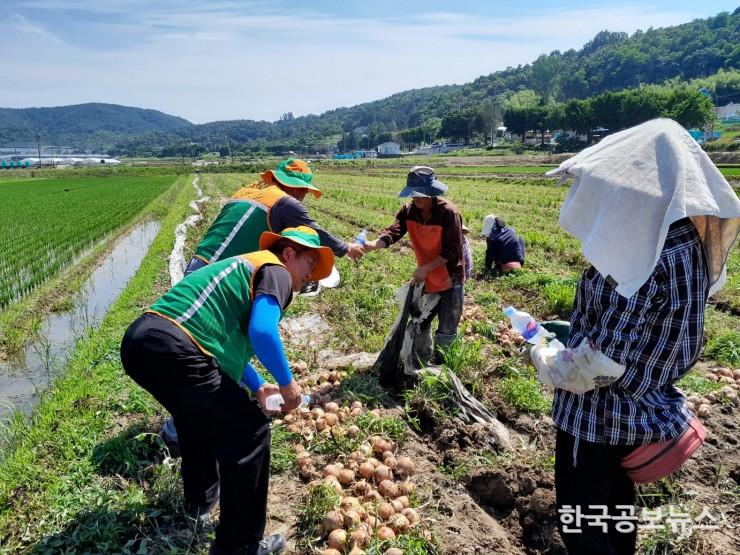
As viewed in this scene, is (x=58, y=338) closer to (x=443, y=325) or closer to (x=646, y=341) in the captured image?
(x=443, y=325)

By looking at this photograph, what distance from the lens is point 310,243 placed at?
219 cm

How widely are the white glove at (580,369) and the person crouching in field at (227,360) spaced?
3.18ft

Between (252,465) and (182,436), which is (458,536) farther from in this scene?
(182,436)

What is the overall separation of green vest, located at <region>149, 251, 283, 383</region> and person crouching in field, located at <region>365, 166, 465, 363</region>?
1.74 metres

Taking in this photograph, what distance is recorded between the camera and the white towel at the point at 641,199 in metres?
1.40

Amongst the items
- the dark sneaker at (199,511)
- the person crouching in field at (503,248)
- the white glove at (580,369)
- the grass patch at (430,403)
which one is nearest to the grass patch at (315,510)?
the dark sneaker at (199,511)

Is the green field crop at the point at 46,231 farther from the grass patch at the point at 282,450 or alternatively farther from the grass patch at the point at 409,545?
the grass patch at the point at 409,545

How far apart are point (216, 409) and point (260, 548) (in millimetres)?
719

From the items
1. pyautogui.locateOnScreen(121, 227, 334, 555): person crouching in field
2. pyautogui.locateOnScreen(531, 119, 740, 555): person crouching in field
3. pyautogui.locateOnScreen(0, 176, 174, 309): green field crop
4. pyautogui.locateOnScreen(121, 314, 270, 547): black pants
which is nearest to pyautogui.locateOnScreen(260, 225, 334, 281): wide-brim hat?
pyautogui.locateOnScreen(121, 227, 334, 555): person crouching in field

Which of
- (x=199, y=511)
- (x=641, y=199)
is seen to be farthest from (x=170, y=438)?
(x=641, y=199)

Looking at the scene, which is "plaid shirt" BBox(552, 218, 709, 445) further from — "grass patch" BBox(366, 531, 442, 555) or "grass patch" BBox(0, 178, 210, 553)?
"grass patch" BBox(0, 178, 210, 553)

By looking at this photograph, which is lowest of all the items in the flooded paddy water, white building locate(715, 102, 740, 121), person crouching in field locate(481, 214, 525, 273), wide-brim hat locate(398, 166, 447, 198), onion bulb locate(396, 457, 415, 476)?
the flooded paddy water

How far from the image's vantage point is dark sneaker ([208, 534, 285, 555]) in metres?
2.10

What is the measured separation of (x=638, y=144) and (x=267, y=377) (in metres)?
3.29
